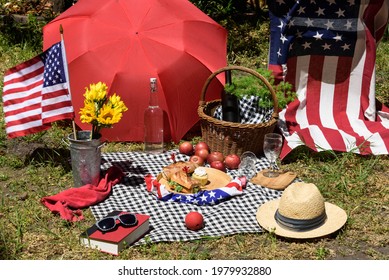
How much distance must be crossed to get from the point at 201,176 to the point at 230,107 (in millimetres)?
937

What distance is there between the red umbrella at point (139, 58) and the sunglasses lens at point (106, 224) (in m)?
1.76

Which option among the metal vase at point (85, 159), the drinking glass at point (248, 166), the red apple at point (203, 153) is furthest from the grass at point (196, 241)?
the red apple at point (203, 153)

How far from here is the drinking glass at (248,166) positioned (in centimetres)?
537

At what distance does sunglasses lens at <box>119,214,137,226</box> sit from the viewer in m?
4.35

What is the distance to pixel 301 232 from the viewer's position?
440 cm

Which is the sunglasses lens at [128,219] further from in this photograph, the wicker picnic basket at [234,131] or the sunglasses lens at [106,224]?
the wicker picnic basket at [234,131]

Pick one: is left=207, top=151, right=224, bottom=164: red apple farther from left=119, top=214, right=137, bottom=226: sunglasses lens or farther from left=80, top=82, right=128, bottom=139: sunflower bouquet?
left=119, top=214, right=137, bottom=226: sunglasses lens

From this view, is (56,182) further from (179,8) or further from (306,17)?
(306,17)

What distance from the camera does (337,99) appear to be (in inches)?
246

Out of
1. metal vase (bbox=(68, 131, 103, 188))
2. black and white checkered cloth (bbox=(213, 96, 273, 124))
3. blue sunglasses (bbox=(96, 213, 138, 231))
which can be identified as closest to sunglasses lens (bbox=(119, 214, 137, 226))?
blue sunglasses (bbox=(96, 213, 138, 231))

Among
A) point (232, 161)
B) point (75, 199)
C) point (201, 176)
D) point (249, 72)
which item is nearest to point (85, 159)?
point (75, 199)

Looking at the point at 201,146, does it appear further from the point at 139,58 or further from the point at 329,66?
the point at 329,66

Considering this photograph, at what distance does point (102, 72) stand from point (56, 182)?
1164mm

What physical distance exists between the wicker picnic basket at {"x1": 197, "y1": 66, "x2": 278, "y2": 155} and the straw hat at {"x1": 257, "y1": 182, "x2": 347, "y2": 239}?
114cm
